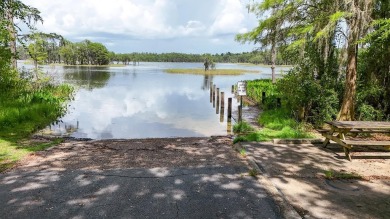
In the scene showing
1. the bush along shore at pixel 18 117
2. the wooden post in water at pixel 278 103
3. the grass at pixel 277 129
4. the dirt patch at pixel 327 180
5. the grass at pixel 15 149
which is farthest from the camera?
the wooden post in water at pixel 278 103

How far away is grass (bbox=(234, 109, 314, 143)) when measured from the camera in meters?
9.74

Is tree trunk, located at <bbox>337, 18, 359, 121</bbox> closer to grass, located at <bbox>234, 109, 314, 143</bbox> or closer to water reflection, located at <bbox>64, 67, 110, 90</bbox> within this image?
Result: grass, located at <bbox>234, 109, 314, 143</bbox>

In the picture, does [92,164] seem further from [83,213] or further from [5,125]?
[5,125]

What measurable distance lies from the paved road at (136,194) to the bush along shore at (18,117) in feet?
6.39

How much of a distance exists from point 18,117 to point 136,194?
10099 mm

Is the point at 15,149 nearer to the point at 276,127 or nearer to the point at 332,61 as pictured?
the point at 276,127

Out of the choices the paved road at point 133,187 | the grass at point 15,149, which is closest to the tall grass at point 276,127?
the paved road at point 133,187

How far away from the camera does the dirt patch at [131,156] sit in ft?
23.5

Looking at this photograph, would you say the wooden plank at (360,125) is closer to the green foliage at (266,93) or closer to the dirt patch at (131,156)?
the dirt patch at (131,156)

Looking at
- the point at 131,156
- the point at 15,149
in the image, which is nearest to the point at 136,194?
the point at 131,156

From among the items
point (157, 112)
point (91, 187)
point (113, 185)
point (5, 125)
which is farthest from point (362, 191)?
point (157, 112)

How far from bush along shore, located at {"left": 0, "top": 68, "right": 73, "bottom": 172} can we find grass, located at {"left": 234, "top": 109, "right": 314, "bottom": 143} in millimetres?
6179

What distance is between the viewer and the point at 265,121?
14117 mm

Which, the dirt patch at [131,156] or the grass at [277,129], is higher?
the grass at [277,129]
